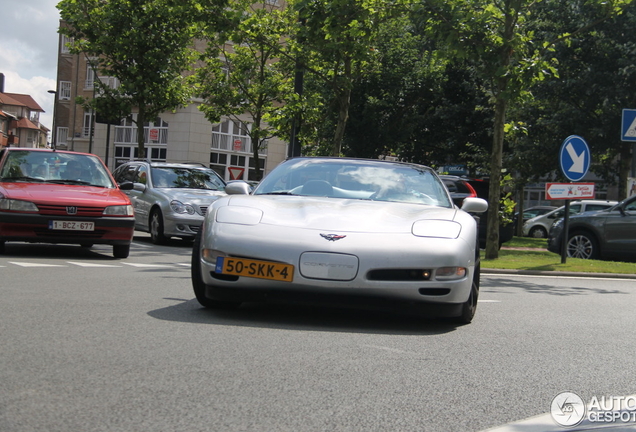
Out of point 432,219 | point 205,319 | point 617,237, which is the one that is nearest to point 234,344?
point 205,319

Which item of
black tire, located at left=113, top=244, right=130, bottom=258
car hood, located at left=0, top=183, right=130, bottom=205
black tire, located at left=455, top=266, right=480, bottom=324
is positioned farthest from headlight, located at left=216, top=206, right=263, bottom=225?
black tire, located at left=113, top=244, right=130, bottom=258

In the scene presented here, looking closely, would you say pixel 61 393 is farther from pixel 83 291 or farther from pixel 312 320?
pixel 83 291

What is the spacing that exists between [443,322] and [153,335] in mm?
2476

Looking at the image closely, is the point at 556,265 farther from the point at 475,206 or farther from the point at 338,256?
the point at 338,256

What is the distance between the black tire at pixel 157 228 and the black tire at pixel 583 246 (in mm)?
8485

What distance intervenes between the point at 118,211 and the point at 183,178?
5.72m

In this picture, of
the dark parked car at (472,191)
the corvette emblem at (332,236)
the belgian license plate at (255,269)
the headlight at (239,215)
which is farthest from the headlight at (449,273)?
the dark parked car at (472,191)

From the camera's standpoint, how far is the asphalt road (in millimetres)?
3691

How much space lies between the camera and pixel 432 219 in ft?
21.6

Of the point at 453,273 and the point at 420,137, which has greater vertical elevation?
the point at 420,137

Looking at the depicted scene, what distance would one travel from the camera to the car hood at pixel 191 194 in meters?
16.6

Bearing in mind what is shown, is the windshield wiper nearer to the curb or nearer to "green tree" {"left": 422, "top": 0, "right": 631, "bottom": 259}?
the curb

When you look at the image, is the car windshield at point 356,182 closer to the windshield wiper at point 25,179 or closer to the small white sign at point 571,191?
the windshield wiper at point 25,179

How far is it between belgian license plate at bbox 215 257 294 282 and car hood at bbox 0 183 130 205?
20.2 feet
